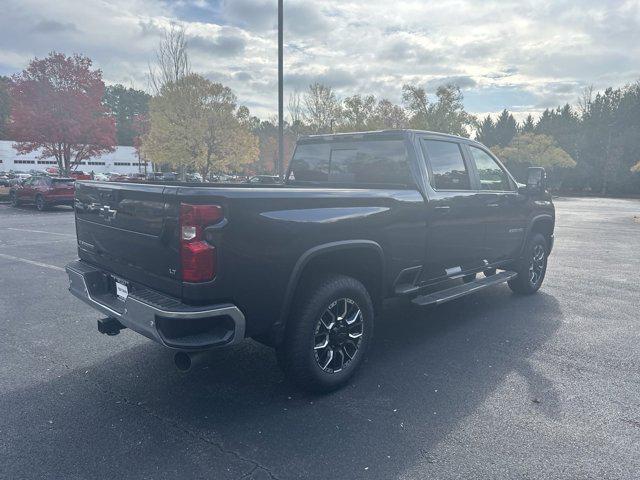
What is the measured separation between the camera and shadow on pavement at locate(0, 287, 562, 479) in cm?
263

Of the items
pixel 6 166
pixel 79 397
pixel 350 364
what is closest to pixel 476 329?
pixel 350 364

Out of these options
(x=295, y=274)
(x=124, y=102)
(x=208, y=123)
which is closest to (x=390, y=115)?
(x=208, y=123)

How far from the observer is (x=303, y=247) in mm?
3184

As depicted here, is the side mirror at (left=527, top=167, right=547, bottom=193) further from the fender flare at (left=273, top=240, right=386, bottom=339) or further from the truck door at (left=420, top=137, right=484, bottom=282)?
the fender flare at (left=273, top=240, right=386, bottom=339)

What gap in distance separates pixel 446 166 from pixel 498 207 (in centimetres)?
108

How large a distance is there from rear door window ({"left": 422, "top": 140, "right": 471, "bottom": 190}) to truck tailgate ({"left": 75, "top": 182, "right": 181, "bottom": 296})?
2597mm

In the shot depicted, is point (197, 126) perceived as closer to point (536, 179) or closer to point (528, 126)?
point (536, 179)

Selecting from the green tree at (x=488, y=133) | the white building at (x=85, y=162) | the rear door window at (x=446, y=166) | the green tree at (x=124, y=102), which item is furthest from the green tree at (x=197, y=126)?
the green tree at (x=124, y=102)

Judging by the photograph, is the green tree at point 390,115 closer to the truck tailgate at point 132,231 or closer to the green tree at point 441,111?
the green tree at point 441,111

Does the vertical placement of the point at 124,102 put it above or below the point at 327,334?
above

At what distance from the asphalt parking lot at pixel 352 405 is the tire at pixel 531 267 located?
2.68ft

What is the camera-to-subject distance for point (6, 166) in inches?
2525

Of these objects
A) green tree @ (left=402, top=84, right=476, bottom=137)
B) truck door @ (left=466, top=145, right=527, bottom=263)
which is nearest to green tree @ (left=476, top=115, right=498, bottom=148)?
green tree @ (left=402, top=84, right=476, bottom=137)

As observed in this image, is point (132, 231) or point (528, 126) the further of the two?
point (528, 126)
